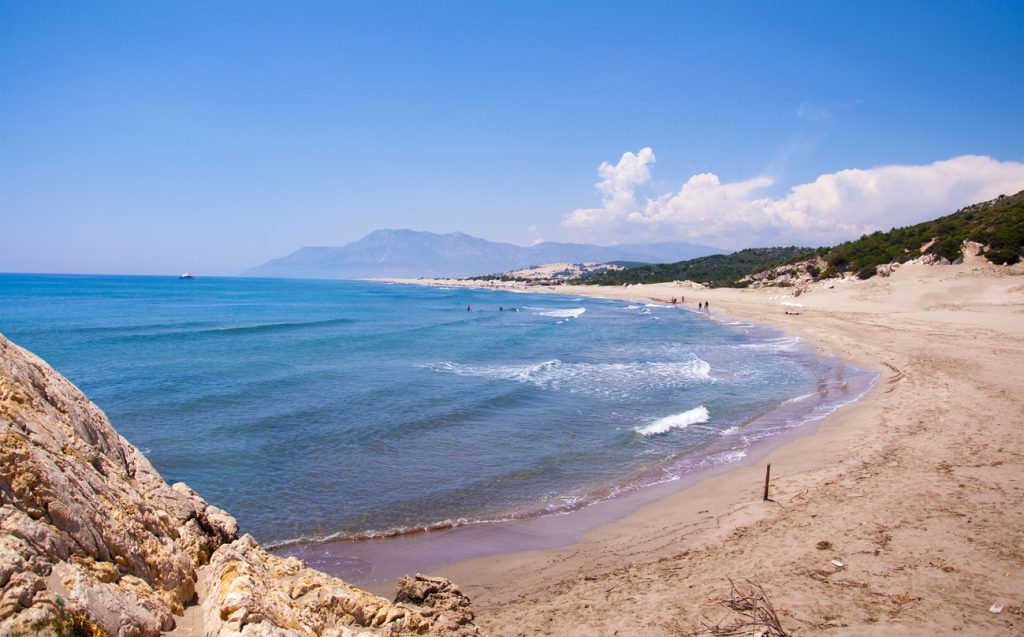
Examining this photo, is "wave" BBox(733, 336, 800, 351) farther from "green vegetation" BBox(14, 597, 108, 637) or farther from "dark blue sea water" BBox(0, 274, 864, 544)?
"green vegetation" BBox(14, 597, 108, 637)

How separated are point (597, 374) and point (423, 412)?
9973 mm

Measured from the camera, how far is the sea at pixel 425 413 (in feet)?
38.4

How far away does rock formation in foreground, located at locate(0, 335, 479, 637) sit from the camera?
10.8ft

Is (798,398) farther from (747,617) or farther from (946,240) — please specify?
(946,240)

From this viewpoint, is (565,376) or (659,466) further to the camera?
(565,376)

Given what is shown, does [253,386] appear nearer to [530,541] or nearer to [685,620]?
[530,541]

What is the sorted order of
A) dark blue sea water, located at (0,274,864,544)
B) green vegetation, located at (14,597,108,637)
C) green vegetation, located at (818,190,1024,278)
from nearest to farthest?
green vegetation, located at (14,597,108,637) < dark blue sea water, located at (0,274,864,544) < green vegetation, located at (818,190,1024,278)

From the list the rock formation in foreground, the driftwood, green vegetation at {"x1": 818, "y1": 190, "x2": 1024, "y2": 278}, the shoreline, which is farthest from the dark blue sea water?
green vegetation at {"x1": 818, "y1": 190, "x2": 1024, "y2": 278}

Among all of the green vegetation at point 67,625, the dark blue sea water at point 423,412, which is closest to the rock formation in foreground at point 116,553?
the green vegetation at point 67,625

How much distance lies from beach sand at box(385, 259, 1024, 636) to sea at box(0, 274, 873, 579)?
1833 millimetres

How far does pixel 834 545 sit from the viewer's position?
26.8 ft

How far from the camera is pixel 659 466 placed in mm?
13539

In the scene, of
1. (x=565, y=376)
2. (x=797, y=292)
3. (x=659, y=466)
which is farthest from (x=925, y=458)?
(x=797, y=292)

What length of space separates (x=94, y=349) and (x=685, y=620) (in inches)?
1382
